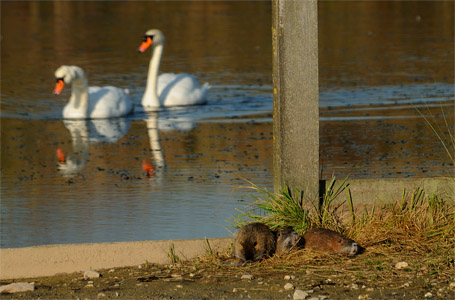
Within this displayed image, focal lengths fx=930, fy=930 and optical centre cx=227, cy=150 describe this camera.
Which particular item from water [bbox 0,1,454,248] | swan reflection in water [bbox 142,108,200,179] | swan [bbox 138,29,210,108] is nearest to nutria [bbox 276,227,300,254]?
water [bbox 0,1,454,248]

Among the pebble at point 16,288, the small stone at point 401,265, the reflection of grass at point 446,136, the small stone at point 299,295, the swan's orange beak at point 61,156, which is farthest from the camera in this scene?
the swan's orange beak at point 61,156

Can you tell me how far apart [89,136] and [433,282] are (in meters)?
8.79

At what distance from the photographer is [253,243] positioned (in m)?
6.14

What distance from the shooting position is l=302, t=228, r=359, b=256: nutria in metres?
6.16

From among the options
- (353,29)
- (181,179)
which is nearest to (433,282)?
(181,179)

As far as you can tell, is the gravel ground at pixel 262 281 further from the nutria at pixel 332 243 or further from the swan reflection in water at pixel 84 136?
the swan reflection in water at pixel 84 136

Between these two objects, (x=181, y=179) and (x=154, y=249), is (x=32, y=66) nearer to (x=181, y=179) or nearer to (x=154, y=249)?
(x=181, y=179)

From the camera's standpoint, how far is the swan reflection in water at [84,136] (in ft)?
36.5

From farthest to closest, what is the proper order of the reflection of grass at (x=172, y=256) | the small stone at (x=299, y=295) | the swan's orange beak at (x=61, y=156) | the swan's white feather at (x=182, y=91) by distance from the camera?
the swan's white feather at (x=182, y=91) < the swan's orange beak at (x=61, y=156) < the reflection of grass at (x=172, y=256) < the small stone at (x=299, y=295)

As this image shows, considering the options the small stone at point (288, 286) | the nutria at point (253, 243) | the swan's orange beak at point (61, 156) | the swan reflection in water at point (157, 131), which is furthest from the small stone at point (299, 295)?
the swan's orange beak at point (61, 156)

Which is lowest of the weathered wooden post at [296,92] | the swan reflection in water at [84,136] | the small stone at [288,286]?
the swan reflection in water at [84,136]

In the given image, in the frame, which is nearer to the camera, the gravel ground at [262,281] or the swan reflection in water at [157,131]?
the gravel ground at [262,281]

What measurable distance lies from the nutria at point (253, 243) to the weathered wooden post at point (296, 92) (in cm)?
53

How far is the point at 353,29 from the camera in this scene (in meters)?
28.2
